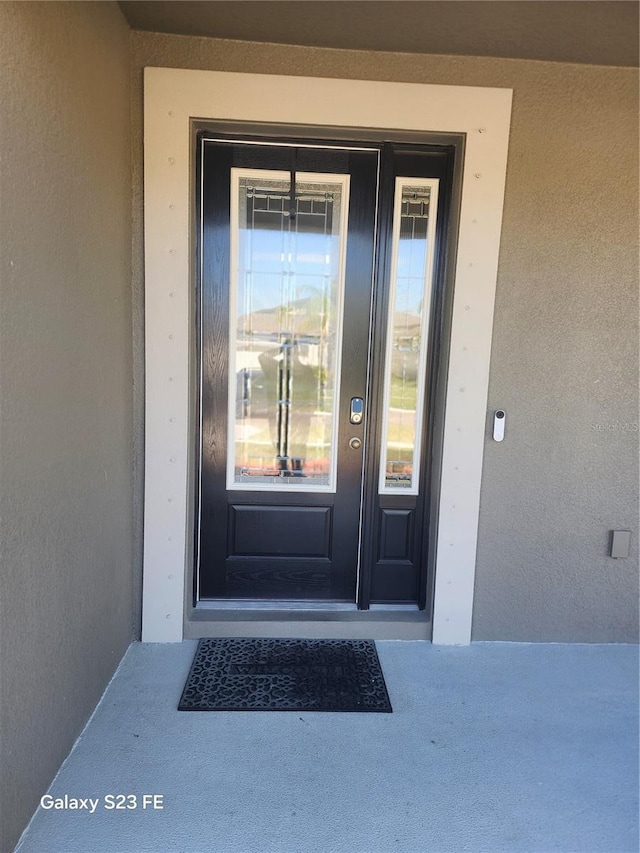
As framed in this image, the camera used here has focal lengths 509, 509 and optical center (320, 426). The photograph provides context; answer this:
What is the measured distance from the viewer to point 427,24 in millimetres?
1945

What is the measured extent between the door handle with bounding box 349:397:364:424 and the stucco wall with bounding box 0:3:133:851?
3.48ft

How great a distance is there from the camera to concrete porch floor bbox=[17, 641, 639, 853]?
150 cm

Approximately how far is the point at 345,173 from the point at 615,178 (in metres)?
1.20

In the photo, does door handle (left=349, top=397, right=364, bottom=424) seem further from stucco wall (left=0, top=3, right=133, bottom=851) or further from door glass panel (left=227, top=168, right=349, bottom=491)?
stucco wall (left=0, top=3, right=133, bottom=851)

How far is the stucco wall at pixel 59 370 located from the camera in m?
1.36

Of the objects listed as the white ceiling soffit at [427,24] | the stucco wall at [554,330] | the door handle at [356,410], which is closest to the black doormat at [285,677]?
the stucco wall at [554,330]

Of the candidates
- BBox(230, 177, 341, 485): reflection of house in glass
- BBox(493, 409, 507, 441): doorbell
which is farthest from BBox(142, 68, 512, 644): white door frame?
BBox(230, 177, 341, 485): reflection of house in glass

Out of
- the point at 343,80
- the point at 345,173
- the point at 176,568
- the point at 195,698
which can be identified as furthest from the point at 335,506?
A: the point at 343,80

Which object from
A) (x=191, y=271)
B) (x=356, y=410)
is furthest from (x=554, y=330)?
(x=191, y=271)

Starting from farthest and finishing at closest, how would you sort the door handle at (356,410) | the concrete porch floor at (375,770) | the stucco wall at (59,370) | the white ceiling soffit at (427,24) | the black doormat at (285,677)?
the door handle at (356,410) < the black doormat at (285,677) < the white ceiling soffit at (427,24) < the concrete porch floor at (375,770) < the stucco wall at (59,370)

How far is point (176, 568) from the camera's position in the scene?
2.37 meters

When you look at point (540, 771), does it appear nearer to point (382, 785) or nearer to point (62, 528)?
point (382, 785)

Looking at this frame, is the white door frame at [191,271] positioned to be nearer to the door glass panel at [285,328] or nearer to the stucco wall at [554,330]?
the stucco wall at [554,330]

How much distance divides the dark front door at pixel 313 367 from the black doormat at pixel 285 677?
265 mm
